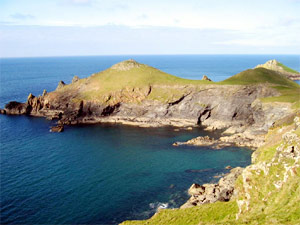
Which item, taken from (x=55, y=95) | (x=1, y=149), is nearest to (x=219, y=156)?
(x=1, y=149)

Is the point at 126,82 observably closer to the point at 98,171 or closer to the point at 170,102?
the point at 170,102

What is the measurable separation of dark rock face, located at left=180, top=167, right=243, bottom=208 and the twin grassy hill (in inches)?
2844

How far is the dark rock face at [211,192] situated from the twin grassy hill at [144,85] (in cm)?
7224

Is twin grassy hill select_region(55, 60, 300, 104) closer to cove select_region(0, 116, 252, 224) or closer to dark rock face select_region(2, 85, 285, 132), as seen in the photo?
dark rock face select_region(2, 85, 285, 132)

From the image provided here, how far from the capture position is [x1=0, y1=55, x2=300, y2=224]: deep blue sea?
56594mm

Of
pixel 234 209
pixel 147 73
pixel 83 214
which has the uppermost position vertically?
pixel 147 73

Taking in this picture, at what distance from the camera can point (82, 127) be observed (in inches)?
4749

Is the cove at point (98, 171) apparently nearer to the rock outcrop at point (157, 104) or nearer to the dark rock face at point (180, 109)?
the dark rock face at point (180, 109)

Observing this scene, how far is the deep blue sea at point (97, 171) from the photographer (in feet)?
186

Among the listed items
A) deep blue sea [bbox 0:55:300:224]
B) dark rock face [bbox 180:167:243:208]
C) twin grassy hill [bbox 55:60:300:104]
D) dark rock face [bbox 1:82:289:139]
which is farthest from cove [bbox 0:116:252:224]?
twin grassy hill [bbox 55:60:300:104]

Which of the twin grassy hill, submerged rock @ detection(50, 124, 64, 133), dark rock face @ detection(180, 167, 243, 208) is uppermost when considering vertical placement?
the twin grassy hill

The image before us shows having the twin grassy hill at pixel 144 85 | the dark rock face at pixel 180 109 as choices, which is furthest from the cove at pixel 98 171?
the twin grassy hill at pixel 144 85

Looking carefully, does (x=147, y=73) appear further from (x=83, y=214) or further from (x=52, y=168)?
(x=83, y=214)

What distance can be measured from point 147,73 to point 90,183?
3760 inches
